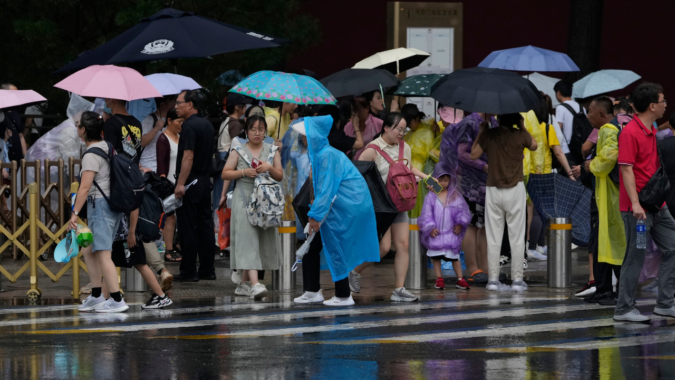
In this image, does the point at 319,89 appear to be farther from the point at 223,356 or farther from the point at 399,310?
the point at 223,356

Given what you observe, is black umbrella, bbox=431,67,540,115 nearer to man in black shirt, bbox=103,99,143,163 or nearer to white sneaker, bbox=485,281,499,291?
white sneaker, bbox=485,281,499,291

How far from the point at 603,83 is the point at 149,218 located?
7194 mm

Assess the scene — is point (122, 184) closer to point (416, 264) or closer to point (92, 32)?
point (416, 264)

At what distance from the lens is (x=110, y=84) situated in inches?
430

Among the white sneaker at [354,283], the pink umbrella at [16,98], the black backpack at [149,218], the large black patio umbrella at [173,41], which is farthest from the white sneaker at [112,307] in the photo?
the pink umbrella at [16,98]

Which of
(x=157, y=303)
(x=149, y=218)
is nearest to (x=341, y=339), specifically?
(x=157, y=303)

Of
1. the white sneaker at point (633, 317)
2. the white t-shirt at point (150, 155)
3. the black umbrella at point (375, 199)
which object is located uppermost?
the white t-shirt at point (150, 155)

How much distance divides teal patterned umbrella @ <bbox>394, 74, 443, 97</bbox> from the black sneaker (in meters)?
4.49

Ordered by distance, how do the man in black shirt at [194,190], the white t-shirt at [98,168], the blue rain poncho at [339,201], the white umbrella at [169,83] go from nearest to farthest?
the white t-shirt at [98,168] < the blue rain poncho at [339,201] < the man in black shirt at [194,190] < the white umbrella at [169,83]

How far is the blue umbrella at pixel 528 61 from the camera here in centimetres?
1479

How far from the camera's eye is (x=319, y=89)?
1205cm

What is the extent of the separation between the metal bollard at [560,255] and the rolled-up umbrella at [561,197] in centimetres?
30

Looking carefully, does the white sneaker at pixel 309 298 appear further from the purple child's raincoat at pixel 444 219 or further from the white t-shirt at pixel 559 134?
the white t-shirt at pixel 559 134

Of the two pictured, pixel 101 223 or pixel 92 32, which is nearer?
pixel 101 223
